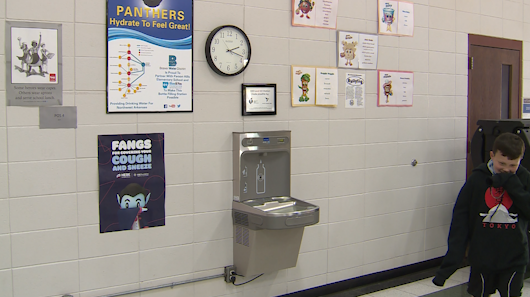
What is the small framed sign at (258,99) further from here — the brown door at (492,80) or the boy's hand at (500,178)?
the brown door at (492,80)

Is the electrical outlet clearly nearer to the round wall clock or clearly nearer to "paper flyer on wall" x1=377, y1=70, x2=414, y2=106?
the round wall clock

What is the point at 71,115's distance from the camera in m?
2.46

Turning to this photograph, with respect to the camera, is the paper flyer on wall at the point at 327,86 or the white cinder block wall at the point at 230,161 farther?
the paper flyer on wall at the point at 327,86

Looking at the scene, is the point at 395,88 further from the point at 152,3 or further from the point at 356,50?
the point at 152,3

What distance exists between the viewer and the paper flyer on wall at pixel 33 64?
2.32 m

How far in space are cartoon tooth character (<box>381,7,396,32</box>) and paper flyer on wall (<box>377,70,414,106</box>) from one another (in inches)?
13.7

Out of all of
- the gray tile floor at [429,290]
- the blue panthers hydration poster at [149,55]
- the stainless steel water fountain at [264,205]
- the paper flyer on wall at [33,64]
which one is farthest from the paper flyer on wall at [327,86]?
the paper flyer on wall at [33,64]

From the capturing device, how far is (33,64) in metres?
2.37

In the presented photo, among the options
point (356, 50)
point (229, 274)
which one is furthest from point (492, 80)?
point (229, 274)

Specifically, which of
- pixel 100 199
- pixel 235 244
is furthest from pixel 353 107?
pixel 100 199

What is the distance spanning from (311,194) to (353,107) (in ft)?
2.41

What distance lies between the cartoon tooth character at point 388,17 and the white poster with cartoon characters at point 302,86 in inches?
31.5

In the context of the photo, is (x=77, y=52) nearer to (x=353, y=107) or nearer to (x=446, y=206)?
(x=353, y=107)

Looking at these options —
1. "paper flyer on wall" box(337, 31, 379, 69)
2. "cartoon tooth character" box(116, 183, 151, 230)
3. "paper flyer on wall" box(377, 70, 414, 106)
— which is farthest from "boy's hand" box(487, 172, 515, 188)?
"cartoon tooth character" box(116, 183, 151, 230)
